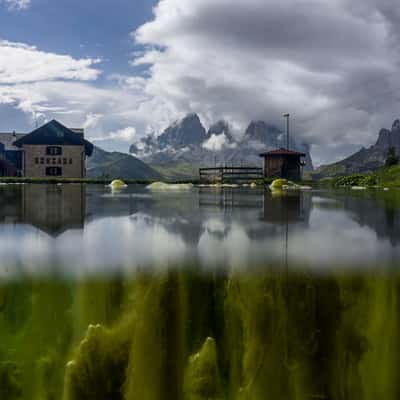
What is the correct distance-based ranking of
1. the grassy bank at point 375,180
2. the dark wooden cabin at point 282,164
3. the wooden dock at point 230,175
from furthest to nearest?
the dark wooden cabin at point 282,164
the wooden dock at point 230,175
the grassy bank at point 375,180

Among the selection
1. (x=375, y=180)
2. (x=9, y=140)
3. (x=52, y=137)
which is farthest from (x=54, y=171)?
(x=375, y=180)

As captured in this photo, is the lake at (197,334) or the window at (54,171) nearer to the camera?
the lake at (197,334)

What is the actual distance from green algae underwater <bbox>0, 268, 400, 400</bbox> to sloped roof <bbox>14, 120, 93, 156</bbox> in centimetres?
7339

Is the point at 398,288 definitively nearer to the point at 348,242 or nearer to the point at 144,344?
the point at 348,242

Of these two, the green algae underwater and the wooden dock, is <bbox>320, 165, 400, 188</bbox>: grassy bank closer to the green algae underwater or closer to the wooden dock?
the wooden dock

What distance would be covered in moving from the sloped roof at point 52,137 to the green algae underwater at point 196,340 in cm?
7339

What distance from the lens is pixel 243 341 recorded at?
611 centimetres

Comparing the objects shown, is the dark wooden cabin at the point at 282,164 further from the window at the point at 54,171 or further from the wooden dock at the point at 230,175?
the window at the point at 54,171

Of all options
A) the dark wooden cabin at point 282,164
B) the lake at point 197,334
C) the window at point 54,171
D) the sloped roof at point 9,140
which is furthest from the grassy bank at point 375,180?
the sloped roof at point 9,140

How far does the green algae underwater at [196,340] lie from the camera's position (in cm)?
595

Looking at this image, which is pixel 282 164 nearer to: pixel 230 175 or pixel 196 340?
pixel 230 175

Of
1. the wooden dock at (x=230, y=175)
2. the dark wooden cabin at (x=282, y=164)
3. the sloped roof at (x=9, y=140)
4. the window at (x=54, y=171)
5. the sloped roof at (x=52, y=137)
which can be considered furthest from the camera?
the sloped roof at (x=9, y=140)

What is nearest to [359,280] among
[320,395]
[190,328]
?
[320,395]

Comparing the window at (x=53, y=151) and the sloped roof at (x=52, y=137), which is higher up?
the sloped roof at (x=52, y=137)
